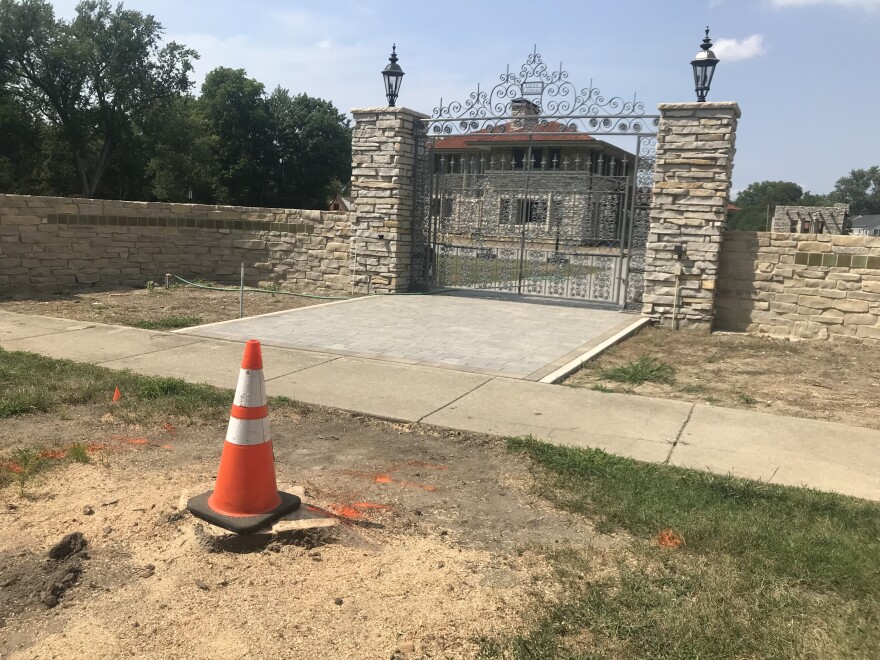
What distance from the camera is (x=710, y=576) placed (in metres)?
3.20

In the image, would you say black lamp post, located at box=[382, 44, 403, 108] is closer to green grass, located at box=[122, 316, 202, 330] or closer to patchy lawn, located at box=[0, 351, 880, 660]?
green grass, located at box=[122, 316, 202, 330]

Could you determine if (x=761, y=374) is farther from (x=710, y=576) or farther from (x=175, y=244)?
(x=175, y=244)

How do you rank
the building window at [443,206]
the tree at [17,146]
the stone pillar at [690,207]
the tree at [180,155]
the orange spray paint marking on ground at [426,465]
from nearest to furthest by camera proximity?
1. the orange spray paint marking on ground at [426,465]
2. the stone pillar at [690,207]
3. the building window at [443,206]
4. the tree at [17,146]
5. the tree at [180,155]

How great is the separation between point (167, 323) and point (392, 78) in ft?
22.3

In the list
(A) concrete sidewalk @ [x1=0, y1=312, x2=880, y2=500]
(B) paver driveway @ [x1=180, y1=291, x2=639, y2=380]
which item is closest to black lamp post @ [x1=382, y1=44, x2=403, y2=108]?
(B) paver driveway @ [x1=180, y1=291, x2=639, y2=380]

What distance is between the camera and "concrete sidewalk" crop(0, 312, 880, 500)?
4871mm

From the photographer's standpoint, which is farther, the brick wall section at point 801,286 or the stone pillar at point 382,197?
the stone pillar at point 382,197

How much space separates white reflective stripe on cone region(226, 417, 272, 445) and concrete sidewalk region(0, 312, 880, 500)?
2038 mm

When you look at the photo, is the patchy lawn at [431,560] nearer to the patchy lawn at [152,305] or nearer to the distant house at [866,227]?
the patchy lawn at [152,305]

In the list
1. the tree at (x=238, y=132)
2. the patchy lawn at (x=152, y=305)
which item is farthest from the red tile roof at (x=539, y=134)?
the tree at (x=238, y=132)

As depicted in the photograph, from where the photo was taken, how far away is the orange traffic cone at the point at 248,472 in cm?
353

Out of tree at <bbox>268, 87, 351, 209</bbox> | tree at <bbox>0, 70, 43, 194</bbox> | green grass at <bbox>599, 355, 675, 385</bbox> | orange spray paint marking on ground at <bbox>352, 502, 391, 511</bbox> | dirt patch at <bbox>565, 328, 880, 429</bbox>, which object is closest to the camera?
orange spray paint marking on ground at <bbox>352, 502, 391, 511</bbox>

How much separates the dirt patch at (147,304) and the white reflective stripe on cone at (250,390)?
6.51 metres

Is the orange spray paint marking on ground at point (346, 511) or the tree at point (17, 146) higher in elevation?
the tree at point (17, 146)
